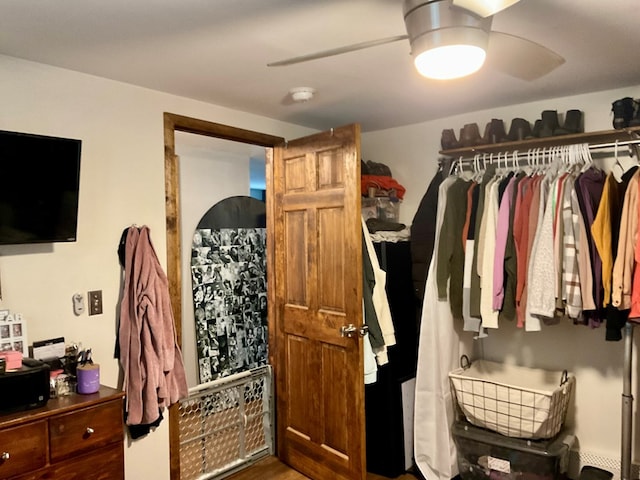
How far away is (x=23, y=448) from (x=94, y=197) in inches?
43.3

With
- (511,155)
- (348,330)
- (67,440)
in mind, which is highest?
(511,155)

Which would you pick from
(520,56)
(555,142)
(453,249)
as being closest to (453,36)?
(520,56)

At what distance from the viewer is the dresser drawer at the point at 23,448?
1723 mm

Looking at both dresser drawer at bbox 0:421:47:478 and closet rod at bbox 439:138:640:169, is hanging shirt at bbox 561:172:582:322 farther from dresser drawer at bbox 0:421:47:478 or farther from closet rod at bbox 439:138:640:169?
dresser drawer at bbox 0:421:47:478

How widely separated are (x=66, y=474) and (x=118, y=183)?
50.9 inches

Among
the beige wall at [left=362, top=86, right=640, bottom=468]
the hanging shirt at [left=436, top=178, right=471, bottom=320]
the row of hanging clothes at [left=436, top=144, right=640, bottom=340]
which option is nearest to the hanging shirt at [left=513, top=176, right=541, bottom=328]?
the row of hanging clothes at [left=436, top=144, right=640, bottom=340]

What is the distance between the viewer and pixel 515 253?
99.0 inches

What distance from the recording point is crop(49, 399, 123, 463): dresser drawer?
6.09 feet

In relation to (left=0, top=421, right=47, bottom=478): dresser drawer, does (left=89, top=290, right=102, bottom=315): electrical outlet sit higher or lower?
higher

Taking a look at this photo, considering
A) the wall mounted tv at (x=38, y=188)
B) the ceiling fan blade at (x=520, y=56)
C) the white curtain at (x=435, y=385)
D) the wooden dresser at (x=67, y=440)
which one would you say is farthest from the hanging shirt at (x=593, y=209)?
the wall mounted tv at (x=38, y=188)

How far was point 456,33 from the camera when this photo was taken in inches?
52.3

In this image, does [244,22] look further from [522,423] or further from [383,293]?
[522,423]

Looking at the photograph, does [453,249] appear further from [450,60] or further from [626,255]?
[450,60]

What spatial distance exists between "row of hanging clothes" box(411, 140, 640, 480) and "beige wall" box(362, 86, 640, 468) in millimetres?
186
